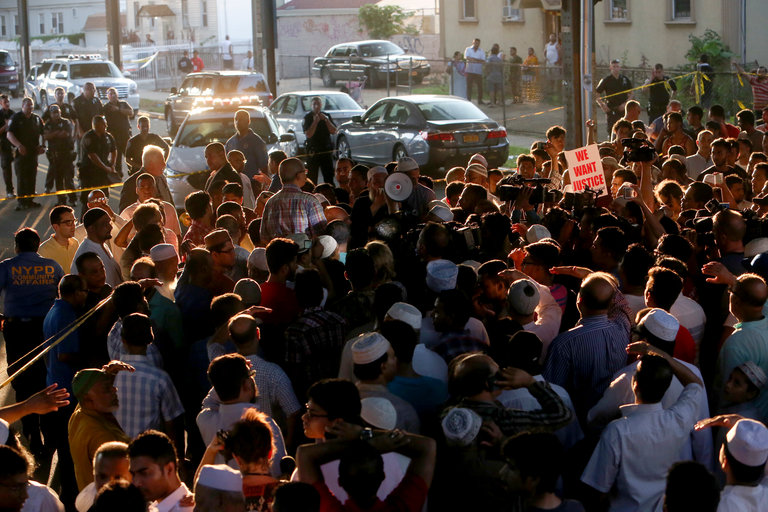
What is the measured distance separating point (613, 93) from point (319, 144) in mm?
7284

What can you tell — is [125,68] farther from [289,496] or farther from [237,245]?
[289,496]

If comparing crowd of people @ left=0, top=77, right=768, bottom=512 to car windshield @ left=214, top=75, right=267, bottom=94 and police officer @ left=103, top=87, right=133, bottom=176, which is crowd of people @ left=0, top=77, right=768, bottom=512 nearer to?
police officer @ left=103, top=87, right=133, bottom=176

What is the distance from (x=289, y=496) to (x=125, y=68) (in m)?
54.1

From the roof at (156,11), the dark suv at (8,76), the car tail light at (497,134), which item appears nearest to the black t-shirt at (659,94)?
the car tail light at (497,134)

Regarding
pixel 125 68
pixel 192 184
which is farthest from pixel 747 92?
pixel 125 68

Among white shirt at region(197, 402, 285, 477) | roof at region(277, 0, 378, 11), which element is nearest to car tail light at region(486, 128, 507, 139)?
white shirt at region(197, 402, 285, 477)

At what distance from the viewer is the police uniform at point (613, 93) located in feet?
68.3

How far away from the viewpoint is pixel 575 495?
5.08m

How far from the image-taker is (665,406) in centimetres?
498

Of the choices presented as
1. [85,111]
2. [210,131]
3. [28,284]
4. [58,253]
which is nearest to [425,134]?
[210,131]

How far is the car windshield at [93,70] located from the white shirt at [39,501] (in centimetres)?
3409

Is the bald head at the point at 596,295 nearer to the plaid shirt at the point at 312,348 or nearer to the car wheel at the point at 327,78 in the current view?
the plaid shirt at the point at 312,348

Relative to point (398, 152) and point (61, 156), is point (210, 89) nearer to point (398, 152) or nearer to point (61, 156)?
point (398, 152)

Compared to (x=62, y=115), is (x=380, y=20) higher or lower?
higher
